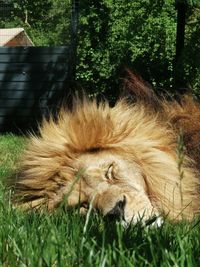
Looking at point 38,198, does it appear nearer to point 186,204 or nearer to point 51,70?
point 186,204

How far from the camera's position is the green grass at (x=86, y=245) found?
141cm

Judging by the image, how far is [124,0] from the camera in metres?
9.94

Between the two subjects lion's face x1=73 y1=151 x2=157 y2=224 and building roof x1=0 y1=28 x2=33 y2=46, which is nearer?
lion's face x1=73 y1=151 x2=157 y2=224

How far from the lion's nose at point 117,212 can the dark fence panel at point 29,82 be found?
22.0ft

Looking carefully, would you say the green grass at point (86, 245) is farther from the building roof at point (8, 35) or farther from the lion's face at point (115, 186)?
the building roof at point (8, 35)

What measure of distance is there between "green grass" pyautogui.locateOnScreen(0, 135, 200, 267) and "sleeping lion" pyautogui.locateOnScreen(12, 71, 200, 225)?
22.1 inches

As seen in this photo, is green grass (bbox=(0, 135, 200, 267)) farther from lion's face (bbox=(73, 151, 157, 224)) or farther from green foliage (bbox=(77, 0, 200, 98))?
green foliage (bbox=(77, 0, 200, 98))

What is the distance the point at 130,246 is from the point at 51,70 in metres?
7.62

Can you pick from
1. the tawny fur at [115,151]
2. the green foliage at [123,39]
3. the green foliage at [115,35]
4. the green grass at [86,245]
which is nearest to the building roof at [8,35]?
the green foliage at [115,35]

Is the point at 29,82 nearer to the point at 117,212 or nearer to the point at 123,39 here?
the point at 123,39

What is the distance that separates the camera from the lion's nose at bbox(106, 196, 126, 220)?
225cm

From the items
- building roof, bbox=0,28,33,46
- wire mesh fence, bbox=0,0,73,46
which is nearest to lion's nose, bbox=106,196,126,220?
wire mesh fence, bbox=0,0,73,46

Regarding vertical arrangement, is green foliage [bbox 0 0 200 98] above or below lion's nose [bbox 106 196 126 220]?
below

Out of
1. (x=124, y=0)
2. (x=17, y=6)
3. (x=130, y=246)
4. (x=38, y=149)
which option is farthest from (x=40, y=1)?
(x=130, y=246)
